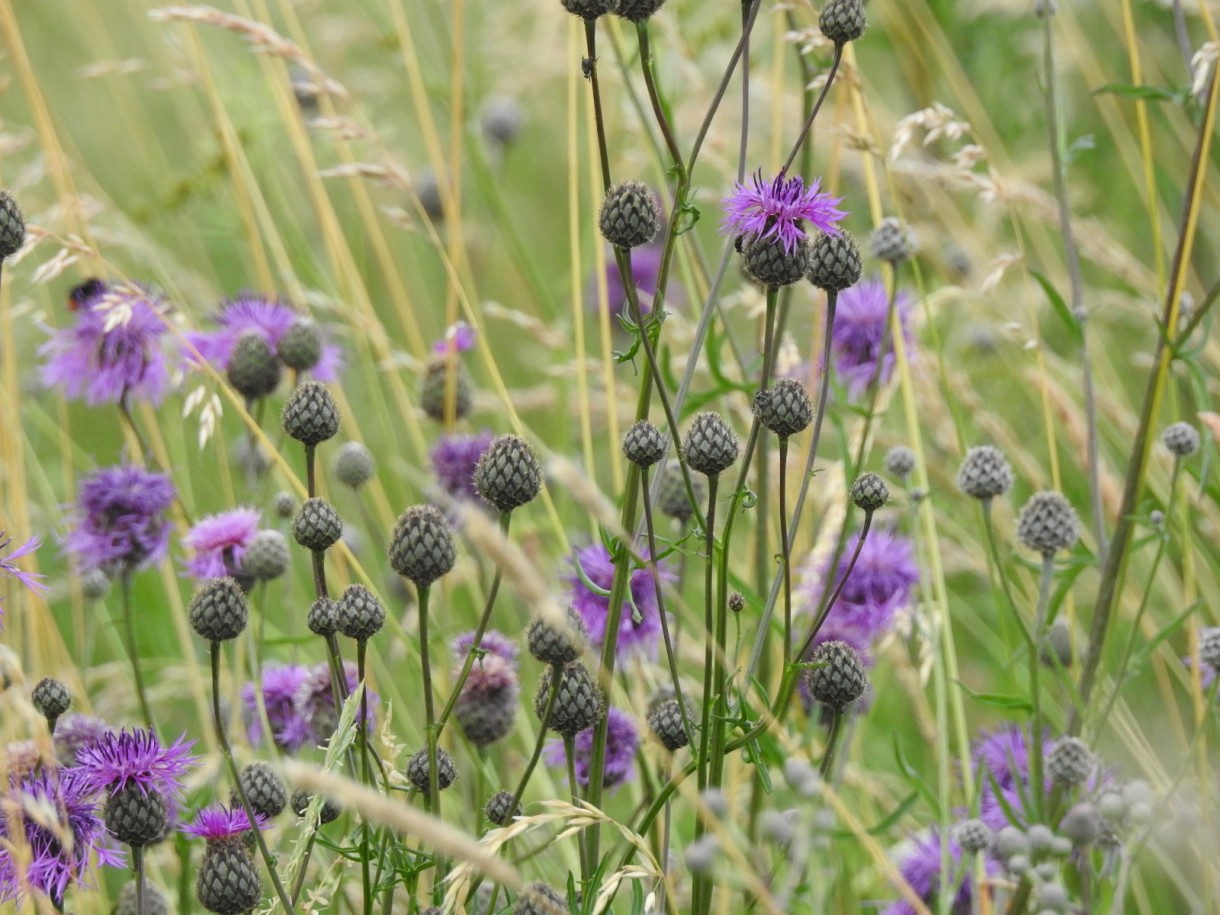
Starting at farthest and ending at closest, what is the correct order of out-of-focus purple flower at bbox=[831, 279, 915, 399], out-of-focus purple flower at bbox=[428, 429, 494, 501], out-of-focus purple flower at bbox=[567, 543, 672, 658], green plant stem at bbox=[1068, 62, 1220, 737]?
1. out-of-focus purple flower at bbox=[831, 279, 915, 399]
2. out-of-focus purple flower at bbox=[428, 429, 494, 501]
3. out-of-focus purple flower at bbox=[567, 543, 672, 658]
4. green plant stem at bbox=[1068, 62, 1220, 737]

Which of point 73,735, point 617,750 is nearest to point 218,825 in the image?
point 73,735

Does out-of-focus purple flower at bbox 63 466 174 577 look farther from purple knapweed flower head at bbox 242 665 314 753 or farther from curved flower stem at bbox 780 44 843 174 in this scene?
curved flower stem at bbox 780 44 843 174

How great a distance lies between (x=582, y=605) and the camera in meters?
2.67

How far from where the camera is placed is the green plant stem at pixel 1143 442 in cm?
240

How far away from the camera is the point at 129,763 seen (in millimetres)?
1815

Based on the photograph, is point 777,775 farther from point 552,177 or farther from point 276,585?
point 552,177

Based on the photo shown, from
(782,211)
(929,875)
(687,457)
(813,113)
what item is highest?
(813,113)

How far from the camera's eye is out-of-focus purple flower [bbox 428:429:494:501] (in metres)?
2.96

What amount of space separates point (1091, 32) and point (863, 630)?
366 centimetres

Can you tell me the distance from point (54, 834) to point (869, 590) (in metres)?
1.67

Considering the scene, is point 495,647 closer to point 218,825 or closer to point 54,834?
point 218,825

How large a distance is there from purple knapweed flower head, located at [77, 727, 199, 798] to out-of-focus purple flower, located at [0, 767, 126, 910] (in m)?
0.04

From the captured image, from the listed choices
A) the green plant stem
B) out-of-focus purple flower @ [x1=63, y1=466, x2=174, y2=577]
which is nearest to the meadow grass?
the green plant stem

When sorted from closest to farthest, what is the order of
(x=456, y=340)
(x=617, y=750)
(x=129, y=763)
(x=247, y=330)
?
(x=129, y=763), (x=617, y=750), (x=247, y=330), (x=456, y=340)
